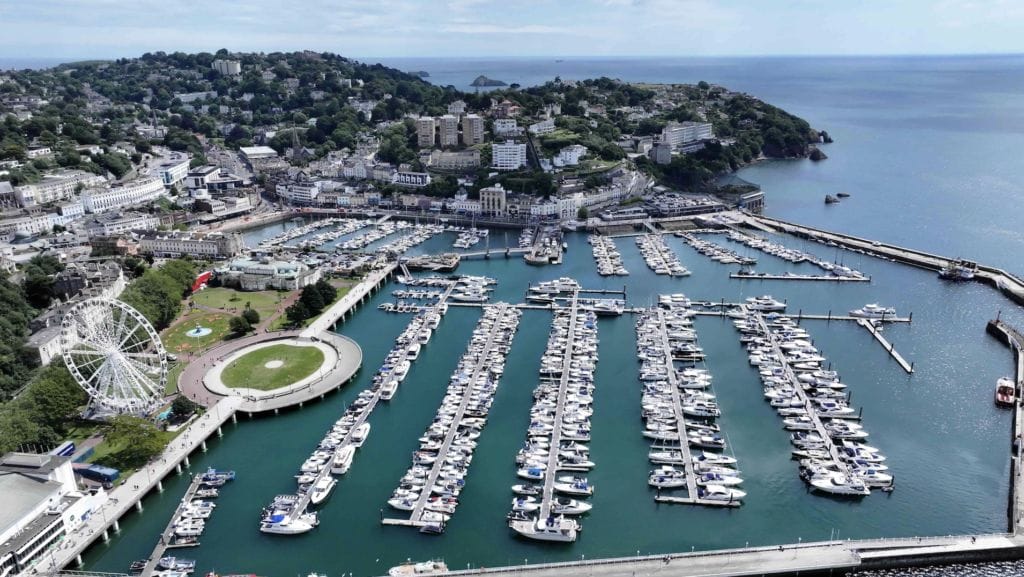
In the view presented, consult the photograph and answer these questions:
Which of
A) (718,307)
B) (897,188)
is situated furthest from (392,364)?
(897,188)

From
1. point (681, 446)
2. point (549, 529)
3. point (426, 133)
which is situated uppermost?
point (426, 133)

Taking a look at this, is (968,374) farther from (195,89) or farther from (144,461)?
(195,89)

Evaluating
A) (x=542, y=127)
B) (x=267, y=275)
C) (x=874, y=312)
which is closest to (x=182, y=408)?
(x=267, y=275)

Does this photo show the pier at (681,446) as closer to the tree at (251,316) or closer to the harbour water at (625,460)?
the harbour water at (625,460)

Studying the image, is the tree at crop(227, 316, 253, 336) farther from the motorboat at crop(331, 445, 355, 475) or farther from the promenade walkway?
the motorboat at crop(331, 445, 355, 475)

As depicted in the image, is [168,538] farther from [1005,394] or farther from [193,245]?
[193,245]

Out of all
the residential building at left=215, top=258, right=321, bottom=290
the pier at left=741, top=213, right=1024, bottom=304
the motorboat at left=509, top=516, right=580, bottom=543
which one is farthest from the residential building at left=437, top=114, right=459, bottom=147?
the motorboat at left=509, top=516, right=580, bottom=543

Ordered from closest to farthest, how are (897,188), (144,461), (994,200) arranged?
(144,461)
(994,200)
(897,188)
